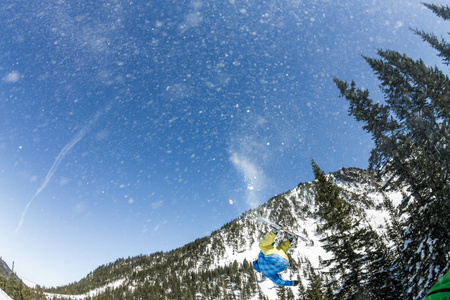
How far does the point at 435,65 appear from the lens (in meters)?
22.0

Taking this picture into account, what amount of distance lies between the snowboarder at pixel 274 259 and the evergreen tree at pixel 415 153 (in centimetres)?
934

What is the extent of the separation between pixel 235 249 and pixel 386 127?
169676 millimetres

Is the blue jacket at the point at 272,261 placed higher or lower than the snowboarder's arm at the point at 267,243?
lower

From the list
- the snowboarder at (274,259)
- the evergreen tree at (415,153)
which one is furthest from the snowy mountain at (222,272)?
the snowboarder at (274,259)

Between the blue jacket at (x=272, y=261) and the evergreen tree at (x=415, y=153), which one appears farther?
the evergreen tree at (x=415, y=153)

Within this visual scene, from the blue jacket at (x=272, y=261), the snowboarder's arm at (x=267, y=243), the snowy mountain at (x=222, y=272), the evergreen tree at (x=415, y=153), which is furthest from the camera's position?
the snowy mountain at (x=222, y=272)

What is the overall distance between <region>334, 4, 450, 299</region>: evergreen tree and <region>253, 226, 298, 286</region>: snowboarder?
934cm

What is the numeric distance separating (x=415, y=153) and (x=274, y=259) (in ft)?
55.7

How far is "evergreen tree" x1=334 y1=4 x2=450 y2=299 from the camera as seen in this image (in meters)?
14.1

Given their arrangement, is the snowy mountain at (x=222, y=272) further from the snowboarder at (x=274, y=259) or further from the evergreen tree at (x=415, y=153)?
the snowboarder at (x=274, y=259)

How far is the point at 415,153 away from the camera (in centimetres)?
1794

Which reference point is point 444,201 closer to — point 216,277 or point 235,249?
point 216,277

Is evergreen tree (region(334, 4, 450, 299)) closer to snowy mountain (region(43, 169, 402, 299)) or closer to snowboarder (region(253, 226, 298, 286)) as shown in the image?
snowboarder (region(253, 226, 298, 286))

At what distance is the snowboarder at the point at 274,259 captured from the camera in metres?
7.98
